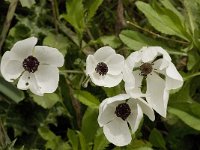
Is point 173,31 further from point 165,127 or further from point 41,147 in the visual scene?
point 41,147

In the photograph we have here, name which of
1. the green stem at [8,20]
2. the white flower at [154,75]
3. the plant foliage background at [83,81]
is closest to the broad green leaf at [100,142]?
the plant foliage background at [83,81]

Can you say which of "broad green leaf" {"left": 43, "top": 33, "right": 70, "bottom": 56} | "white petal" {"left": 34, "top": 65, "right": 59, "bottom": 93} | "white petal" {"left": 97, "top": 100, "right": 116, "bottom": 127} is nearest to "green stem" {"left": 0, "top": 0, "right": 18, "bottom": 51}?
"broad green leaf" {"left": 43, "top": 33, "right": 70, "bottom": 56}

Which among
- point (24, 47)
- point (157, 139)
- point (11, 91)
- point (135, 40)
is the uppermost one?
point (24, 47)

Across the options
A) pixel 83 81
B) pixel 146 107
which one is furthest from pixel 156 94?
pixel 83 81

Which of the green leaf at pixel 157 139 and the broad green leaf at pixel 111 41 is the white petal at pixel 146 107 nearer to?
the green leaf at pixel 157 139

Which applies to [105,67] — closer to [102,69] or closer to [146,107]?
[102,69]

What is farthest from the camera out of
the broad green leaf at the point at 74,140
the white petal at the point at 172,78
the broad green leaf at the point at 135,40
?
the broad green leaf at the point at 135,40
